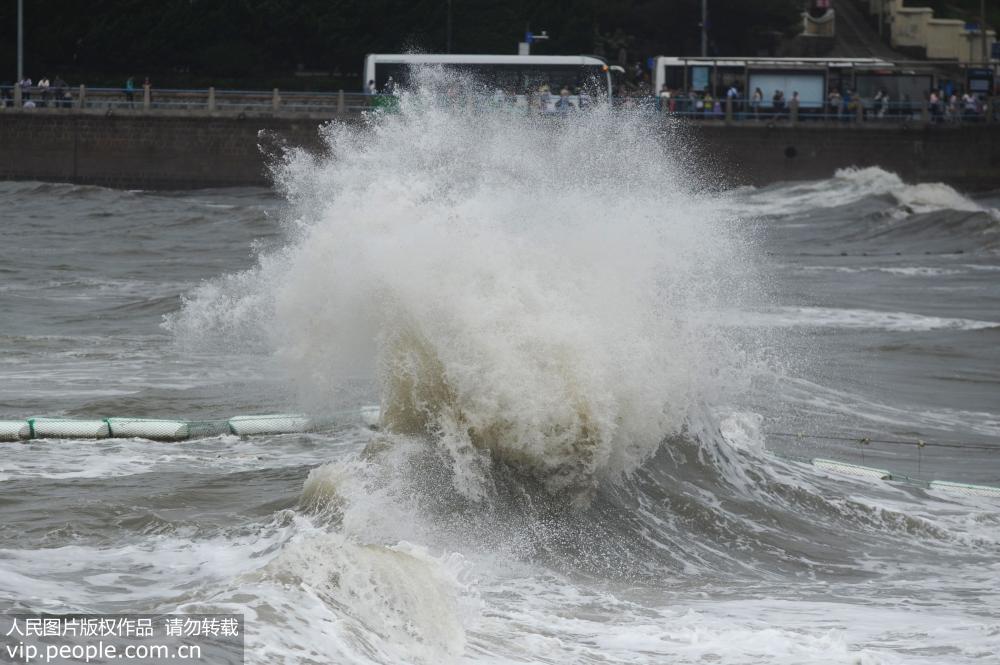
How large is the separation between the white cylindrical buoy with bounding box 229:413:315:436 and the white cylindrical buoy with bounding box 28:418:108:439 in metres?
1.02

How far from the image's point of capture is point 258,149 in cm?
4678

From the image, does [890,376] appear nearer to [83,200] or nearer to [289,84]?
[83,200]

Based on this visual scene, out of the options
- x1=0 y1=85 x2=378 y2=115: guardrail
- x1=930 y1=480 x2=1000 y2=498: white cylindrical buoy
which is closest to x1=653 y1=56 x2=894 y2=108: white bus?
x1=0 y1=85 x2=378 y2=115: guardrail

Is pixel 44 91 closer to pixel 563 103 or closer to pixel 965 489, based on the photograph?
pixel 563 103

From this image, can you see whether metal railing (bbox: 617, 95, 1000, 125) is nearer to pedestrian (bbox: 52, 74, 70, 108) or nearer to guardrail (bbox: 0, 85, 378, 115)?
guardrail (bbox: 0, 85, 378, 115)

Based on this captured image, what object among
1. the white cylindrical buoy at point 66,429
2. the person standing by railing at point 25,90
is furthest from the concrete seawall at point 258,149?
the white cylindrical buoy at point 66,429

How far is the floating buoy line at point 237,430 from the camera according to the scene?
1159 centimetres

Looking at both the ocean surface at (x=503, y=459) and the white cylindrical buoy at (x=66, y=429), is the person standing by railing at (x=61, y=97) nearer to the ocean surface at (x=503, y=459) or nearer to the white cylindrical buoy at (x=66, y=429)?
the ocean surface at (x=503, y=459)

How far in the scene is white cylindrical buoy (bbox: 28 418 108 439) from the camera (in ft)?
38.2

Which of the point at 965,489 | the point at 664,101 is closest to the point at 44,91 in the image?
the point at 664,101

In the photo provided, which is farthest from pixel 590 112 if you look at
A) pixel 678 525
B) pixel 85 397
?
pixel 678 525

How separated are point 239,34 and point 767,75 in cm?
1978

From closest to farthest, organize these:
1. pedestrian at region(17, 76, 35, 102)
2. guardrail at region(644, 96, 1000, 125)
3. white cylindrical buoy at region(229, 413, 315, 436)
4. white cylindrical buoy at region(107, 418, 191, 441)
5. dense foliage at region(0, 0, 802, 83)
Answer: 1. white cylindrical buoy at region(107, 418, 191, 441)
2. white cylindrical buoy at region(229, 413, 315, 436)
3. guardrail at region(644, 96, 1000, 125)
4. pedestrian at region(17, 76, 35, 102)
5. dense foliage at region(0, 0, 802, 83)

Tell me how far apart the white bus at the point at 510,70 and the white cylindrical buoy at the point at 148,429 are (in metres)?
34.0
